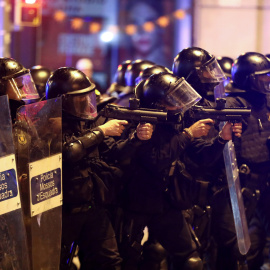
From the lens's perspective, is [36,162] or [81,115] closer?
[36,162]

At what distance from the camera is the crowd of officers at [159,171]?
493 cm

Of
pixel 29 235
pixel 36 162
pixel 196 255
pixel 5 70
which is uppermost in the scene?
pixel 5 70

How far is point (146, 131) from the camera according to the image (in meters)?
4.91

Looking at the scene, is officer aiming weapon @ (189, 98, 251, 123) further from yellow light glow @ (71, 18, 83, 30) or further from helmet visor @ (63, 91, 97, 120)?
yellow light glow @ (71, 18, 83, 30)

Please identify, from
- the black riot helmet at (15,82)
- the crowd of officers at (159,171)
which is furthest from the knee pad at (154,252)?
the black riot helmet at (15,82)

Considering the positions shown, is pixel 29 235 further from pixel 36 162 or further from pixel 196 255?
pixel 196 255

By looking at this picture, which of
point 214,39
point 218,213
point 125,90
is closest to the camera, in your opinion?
point 218,213

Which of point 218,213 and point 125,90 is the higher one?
point 125,90

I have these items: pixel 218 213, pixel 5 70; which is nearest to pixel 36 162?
pixel 5 70

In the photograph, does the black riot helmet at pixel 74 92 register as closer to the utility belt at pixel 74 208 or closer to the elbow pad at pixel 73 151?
the elbow pad at pixel 73 151

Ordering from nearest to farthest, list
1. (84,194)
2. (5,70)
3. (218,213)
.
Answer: (84,194)
(5,70)
(218,213)

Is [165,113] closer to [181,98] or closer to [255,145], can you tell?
[181,98]

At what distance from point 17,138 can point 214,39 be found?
317 inches

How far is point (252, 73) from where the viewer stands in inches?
238
